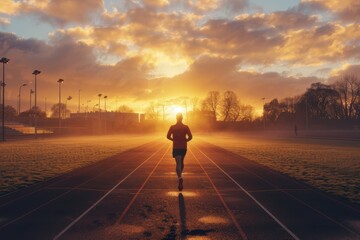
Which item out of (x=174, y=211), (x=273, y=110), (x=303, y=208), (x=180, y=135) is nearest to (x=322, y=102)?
(x=273, y=110)

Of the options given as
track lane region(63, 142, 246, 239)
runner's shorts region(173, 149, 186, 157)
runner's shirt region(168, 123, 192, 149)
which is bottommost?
track lane region(63, 142, 246, 239)

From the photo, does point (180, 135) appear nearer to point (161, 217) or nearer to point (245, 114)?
point (161, 217)

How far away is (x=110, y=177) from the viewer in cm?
1536

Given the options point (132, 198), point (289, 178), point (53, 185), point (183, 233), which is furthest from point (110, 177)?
point (183, 233)

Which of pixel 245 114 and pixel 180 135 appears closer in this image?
pixel 180 135

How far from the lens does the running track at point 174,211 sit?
705 centimetres

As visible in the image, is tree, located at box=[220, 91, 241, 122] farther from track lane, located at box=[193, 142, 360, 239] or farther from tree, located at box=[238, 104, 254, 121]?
track lane, located at box=[193, 142, 360, 239]

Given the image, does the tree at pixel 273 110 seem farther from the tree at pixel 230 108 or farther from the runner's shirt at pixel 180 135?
the runner's shirt at pixel 180 135

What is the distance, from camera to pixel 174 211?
888 cm

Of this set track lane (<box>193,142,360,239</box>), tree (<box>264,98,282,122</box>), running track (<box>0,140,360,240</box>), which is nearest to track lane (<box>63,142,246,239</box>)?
running track (<box>0,140,360,240</box>)

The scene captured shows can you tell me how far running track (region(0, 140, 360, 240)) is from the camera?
23.1 feet

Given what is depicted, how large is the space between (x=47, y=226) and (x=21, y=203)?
2862 millimetres

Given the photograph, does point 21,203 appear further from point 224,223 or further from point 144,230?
point 224,223

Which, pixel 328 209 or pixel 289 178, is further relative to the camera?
pixel 289 178
